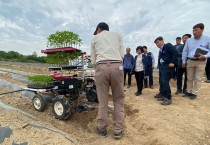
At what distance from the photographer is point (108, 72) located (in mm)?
3389

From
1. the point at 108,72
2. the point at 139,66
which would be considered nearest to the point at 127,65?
the point at 139,66

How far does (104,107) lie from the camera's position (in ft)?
11.6

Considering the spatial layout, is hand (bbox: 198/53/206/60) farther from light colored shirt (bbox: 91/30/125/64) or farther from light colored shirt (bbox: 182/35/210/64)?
light colored shirt (bbox: 91/30/125/64)

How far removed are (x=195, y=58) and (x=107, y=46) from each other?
2.51 meters

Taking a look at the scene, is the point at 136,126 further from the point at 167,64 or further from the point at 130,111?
the point at 167,64

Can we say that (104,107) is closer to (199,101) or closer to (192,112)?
(192,112)

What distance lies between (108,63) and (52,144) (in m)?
1.53

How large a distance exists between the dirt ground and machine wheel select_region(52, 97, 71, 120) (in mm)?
125

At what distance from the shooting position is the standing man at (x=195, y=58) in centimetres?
480

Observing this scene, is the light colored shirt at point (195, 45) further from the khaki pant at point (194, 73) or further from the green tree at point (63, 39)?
the green tree at point (63, 39)

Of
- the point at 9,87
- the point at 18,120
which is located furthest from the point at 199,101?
the point at 9,87

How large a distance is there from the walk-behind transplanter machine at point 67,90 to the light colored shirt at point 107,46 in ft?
4.75

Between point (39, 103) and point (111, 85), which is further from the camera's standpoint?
point (39, 103)

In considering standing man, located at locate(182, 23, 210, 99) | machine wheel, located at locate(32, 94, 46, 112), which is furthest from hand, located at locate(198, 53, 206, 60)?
machine wheel, located at locate(32, 94, 46, 112)
